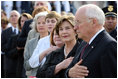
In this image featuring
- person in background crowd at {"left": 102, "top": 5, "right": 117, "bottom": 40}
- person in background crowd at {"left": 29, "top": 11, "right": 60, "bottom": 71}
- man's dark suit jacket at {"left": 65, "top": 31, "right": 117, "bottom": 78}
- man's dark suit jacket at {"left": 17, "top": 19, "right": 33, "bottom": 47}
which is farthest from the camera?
man's dark suit jacket at {"left": 17, "top": 19, "right": 33, "bottom": 47}

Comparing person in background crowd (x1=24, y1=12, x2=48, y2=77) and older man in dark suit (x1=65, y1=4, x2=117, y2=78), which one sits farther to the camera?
person in background crowd (x1=24, y1=12, x2=48, y2=77)

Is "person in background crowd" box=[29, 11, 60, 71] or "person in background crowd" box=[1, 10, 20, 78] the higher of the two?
"person in background crowd" box=[29, 11, 60, 71]

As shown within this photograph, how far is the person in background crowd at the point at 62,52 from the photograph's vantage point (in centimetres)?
546

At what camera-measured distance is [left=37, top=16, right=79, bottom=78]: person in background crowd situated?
5.46 m

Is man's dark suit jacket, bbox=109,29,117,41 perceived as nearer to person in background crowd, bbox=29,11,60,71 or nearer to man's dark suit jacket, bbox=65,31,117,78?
person in background crowd, bbox=29,11,60,71

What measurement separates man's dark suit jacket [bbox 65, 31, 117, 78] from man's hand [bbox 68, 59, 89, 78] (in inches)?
2.0

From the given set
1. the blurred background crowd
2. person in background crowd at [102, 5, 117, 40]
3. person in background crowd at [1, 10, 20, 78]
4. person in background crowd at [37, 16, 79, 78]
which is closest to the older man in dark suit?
person in background crowd at [37, 16, 79, 78]

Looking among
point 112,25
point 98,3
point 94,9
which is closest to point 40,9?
point 112,25

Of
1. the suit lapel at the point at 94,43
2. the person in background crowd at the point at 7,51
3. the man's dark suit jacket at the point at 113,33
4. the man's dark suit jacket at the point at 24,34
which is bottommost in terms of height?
the person in background crowd at the point at 7,51

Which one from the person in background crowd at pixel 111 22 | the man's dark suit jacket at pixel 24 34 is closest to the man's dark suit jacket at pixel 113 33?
the person in background crowd at pixel 111 22

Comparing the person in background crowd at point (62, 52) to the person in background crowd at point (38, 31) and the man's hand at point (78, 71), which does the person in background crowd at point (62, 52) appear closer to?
the man's hand at point (78, 71)

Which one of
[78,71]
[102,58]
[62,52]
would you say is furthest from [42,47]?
[102,58]

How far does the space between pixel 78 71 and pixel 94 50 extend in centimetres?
32

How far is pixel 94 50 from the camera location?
458cm
